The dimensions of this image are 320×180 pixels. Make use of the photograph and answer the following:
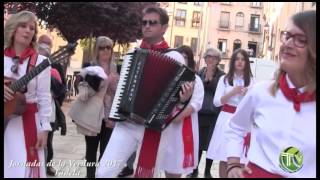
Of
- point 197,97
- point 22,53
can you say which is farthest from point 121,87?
point 197,97

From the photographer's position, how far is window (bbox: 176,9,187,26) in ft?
264

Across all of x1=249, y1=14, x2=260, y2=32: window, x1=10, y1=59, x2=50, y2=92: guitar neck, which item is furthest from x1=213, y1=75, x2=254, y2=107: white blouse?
x1=249, y1=14, x2=260, y2=32: window

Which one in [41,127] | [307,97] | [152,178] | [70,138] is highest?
[307,97]

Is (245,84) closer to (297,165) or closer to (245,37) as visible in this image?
(297,165)

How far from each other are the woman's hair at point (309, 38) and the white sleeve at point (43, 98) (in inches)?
94.3

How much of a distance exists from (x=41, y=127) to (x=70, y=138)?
6.61 metres

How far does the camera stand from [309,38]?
3.13 m

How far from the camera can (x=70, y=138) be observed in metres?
11.5

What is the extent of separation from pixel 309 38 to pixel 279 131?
536 mm

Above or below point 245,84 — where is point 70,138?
below

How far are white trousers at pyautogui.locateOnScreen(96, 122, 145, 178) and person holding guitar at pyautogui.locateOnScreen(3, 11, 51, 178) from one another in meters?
0.56

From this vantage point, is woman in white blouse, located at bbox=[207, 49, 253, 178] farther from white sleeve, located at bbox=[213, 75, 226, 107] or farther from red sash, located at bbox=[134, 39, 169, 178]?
red sash, located at bbox=[134, 39, 169, 178]

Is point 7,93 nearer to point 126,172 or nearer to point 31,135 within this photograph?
point 31,135

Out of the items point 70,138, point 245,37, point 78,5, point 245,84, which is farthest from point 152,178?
point 245,37
